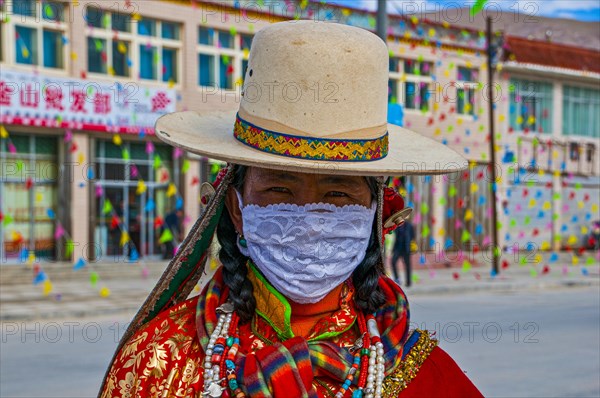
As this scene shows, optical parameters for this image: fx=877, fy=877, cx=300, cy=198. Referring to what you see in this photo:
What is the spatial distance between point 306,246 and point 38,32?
19.4 metres

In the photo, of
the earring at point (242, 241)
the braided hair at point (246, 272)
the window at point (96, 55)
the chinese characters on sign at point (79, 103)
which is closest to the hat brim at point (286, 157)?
the braided hair at point (246, 272)

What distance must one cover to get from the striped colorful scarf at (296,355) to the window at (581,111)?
3185 cm

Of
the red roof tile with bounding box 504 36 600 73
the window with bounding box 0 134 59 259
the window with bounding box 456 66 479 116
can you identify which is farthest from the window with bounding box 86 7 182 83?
the red roof tile with bounding box 504 36 600 73

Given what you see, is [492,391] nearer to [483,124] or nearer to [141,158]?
[141,158]

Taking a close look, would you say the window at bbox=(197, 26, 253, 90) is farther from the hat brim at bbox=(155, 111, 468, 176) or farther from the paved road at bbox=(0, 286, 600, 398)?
the hat brim at bbox=(155, 111, 468, 176)

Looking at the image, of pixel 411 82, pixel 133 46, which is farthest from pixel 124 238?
pixel 411 82

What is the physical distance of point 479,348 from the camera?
31.4 feet

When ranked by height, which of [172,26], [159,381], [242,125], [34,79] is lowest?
[159,381]

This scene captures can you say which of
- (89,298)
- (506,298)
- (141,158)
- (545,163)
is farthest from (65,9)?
(545,163)

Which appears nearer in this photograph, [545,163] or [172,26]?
[172,26]

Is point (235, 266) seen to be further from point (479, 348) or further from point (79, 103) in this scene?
point (79, 103)

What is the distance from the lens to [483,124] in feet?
98.1

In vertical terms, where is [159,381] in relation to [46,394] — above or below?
above

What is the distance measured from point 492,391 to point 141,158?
632 inches
